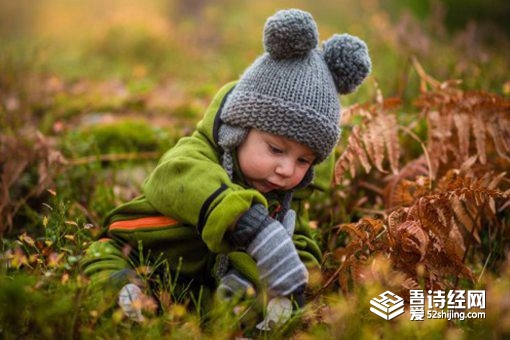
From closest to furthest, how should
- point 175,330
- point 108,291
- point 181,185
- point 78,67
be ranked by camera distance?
point 175,330
point 108,291
point 181,185
point 78,67

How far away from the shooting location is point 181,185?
2514mm

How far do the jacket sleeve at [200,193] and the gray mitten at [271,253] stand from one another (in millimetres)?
62

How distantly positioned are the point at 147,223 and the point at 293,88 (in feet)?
3.00

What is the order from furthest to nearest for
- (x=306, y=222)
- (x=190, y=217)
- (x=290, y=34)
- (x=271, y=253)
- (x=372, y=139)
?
(x=372, y=139)
(x=306, y=222)
(x=290, y=34)
(x=190, y=217)
(x=271, y=253)

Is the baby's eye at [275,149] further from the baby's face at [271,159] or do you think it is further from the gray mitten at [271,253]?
the gray mitten at [271,253]

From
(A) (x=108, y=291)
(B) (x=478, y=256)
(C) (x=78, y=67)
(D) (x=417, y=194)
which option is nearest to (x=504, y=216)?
(B) (x=478, y=256)

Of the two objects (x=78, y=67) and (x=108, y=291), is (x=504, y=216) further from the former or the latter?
(x=78, y=67)

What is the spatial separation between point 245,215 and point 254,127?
18.3 inches

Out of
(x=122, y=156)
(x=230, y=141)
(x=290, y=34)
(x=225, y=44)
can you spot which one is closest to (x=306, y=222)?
(x=230, y=141)

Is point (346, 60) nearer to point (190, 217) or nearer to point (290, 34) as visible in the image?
point (290, 34)

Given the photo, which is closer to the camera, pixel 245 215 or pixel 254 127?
pixel 245 215

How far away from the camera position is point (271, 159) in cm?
264

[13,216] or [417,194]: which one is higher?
[417,194]

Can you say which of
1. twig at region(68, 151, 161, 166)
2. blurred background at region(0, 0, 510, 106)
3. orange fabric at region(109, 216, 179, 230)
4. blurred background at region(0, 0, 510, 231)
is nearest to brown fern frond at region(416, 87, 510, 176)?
blurred background at region(0, 0, 510, 231)
